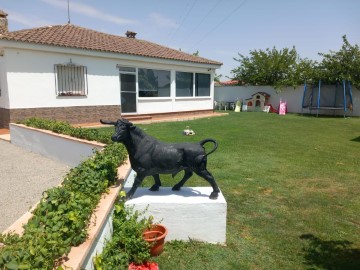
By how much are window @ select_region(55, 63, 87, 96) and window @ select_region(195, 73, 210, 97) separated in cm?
847

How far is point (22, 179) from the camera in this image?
6.66m

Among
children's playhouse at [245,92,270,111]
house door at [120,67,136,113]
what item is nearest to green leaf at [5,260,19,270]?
house door at [120,67,136,113]

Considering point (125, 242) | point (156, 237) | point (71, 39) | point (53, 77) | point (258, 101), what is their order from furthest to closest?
point (258, 101)
point (71, 39)
point (53, 77)
point (156, 237)
point (125, 242)

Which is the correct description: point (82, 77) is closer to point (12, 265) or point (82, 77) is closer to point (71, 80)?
point (71, 80)

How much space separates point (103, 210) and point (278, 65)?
90.7 ft

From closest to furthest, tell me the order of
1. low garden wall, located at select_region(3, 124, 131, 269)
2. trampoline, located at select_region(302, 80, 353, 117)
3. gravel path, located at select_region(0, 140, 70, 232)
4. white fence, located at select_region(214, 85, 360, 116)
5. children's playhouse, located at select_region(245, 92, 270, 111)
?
low garden wall, located at select_region(3, 124, 131, 269), gravel path, located at select_region(0, 140, 70, 232), white fence, located at select_region(214, 85, 360, 116), trampoline, located at select_region(302, 80, 353, 117), children's playhouse, located at select_region(245, 92, 270, 111)

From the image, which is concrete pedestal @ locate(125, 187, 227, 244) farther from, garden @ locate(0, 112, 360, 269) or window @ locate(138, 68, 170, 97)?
window @ locate(138, 68, 170, 97)

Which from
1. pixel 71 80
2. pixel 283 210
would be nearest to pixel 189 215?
pixel 283 210

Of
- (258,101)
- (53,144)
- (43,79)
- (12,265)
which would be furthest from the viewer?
(258,101)

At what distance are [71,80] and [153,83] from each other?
16.7 feet

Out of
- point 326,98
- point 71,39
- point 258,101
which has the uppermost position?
point 71,39

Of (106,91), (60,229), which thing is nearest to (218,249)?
(60,229)

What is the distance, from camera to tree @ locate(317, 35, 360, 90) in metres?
19.9

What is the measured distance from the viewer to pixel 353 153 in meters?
8.80
